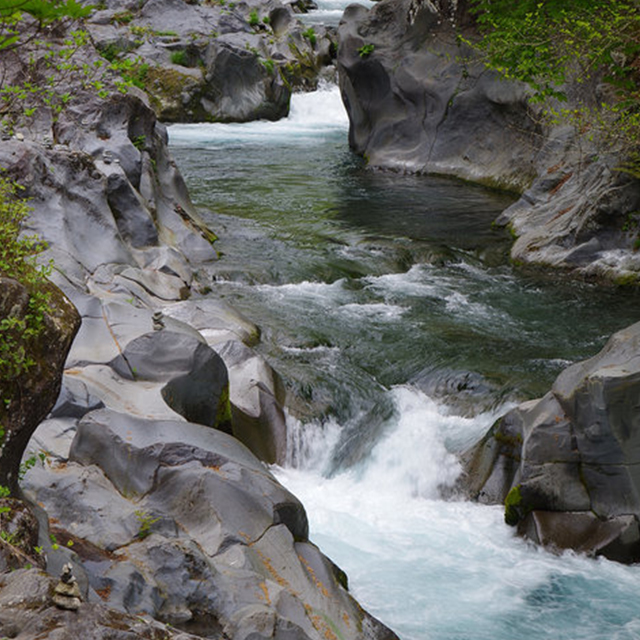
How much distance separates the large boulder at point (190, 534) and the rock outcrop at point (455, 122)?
29.7 ft

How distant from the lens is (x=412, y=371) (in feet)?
33.0

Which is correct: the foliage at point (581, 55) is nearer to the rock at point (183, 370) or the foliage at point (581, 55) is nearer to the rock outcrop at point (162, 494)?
the rock outcrop at point (162, 494)

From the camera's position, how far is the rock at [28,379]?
427 cm

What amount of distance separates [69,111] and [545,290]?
7.63 metres

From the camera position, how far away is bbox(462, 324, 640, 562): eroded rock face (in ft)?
24.2

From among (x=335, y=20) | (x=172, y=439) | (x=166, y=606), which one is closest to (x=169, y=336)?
(x=172, y=439)

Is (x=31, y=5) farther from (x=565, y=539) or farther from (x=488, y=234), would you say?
(x=488, y=234)

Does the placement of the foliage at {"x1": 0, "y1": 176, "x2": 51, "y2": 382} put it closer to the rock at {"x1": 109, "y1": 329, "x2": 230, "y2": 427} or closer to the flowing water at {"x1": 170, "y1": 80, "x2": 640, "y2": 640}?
the rock at {"x1": 109, "y1": 329, "x2": 230, "y2": 427}

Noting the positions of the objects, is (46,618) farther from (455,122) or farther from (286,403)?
(455,122)

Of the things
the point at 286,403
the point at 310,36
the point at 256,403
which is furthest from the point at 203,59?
the point at 256,403

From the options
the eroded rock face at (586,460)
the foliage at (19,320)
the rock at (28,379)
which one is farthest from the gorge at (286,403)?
the foliage at (19,320)

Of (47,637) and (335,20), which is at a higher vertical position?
(335,20)

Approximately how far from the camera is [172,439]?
6.30 meters

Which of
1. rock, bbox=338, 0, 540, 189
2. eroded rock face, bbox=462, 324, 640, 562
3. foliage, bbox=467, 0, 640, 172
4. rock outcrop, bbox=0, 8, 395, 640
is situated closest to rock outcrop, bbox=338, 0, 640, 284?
rock, bbox=338, 0, 540, 189
